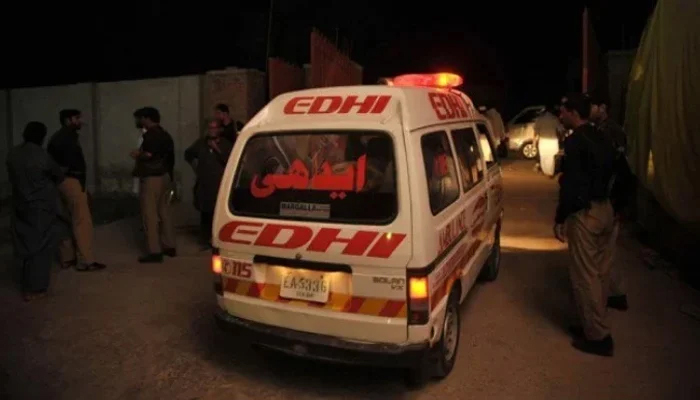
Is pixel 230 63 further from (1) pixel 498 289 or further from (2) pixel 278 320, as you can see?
(2) pixel 278 320

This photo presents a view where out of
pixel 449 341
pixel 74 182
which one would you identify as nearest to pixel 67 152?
pixel 74 182

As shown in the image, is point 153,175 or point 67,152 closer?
point 67,152

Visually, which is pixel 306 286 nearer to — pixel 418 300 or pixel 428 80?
pixel 418 300

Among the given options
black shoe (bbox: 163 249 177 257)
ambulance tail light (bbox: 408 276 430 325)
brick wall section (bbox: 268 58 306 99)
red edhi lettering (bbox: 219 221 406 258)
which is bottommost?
black shoe (bbox: 163 249 177 257)

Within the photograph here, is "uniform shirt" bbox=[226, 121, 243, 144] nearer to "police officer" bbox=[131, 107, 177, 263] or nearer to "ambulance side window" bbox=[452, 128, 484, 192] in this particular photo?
"police officer" bbox=[131, 107, 177, 263]

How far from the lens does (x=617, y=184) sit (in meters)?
4.54

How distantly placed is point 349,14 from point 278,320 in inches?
569

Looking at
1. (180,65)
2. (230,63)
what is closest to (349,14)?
(230,63)

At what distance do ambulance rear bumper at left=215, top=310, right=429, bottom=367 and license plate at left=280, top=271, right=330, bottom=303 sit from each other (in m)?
0.23

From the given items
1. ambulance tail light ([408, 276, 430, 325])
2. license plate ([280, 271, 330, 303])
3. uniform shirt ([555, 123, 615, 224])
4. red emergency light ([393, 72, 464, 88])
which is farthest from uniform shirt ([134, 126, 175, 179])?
uniform shirt ([555, 123, 615, 224])

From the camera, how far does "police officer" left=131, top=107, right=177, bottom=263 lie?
6.79m

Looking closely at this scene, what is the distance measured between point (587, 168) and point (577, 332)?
1.40 m

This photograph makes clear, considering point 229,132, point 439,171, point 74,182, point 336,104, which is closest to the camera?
point 336,104

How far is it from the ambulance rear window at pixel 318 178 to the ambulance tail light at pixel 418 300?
398 millimetres
